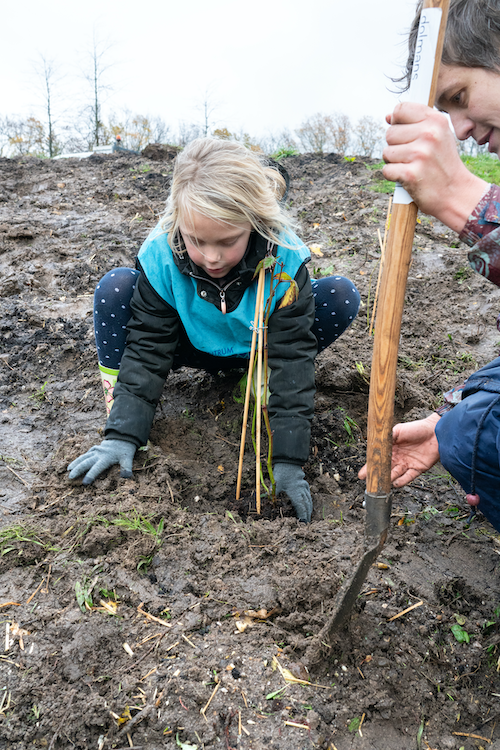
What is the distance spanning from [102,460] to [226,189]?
46.4 inches

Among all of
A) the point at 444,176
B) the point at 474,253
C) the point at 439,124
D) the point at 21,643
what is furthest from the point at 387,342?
the point at 21,643

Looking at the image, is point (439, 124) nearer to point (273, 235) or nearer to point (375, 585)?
point (273, 235)

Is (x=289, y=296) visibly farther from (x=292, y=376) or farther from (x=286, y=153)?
(x=286, y=153)

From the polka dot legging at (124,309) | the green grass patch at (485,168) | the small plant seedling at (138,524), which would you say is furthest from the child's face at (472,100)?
the green grass patch at (485,168)

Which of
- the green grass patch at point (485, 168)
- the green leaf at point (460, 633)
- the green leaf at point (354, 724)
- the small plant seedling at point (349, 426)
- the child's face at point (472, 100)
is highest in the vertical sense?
the child's face at point (472, 100)

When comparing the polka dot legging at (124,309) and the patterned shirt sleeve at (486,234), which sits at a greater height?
the patterned shirt sleeve at (486,234)

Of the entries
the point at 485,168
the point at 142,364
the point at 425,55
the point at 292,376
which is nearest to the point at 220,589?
the point at 292,376

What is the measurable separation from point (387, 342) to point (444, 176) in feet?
1.42

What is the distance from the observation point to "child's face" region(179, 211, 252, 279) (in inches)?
75.8

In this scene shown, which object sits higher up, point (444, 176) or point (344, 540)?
point (444, 176)

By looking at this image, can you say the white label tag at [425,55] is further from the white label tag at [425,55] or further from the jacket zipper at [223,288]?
Result: the jacket zipper at [223,288]

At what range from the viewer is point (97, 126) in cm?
1870

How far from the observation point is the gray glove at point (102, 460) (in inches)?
82.4

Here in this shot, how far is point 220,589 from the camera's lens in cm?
170
